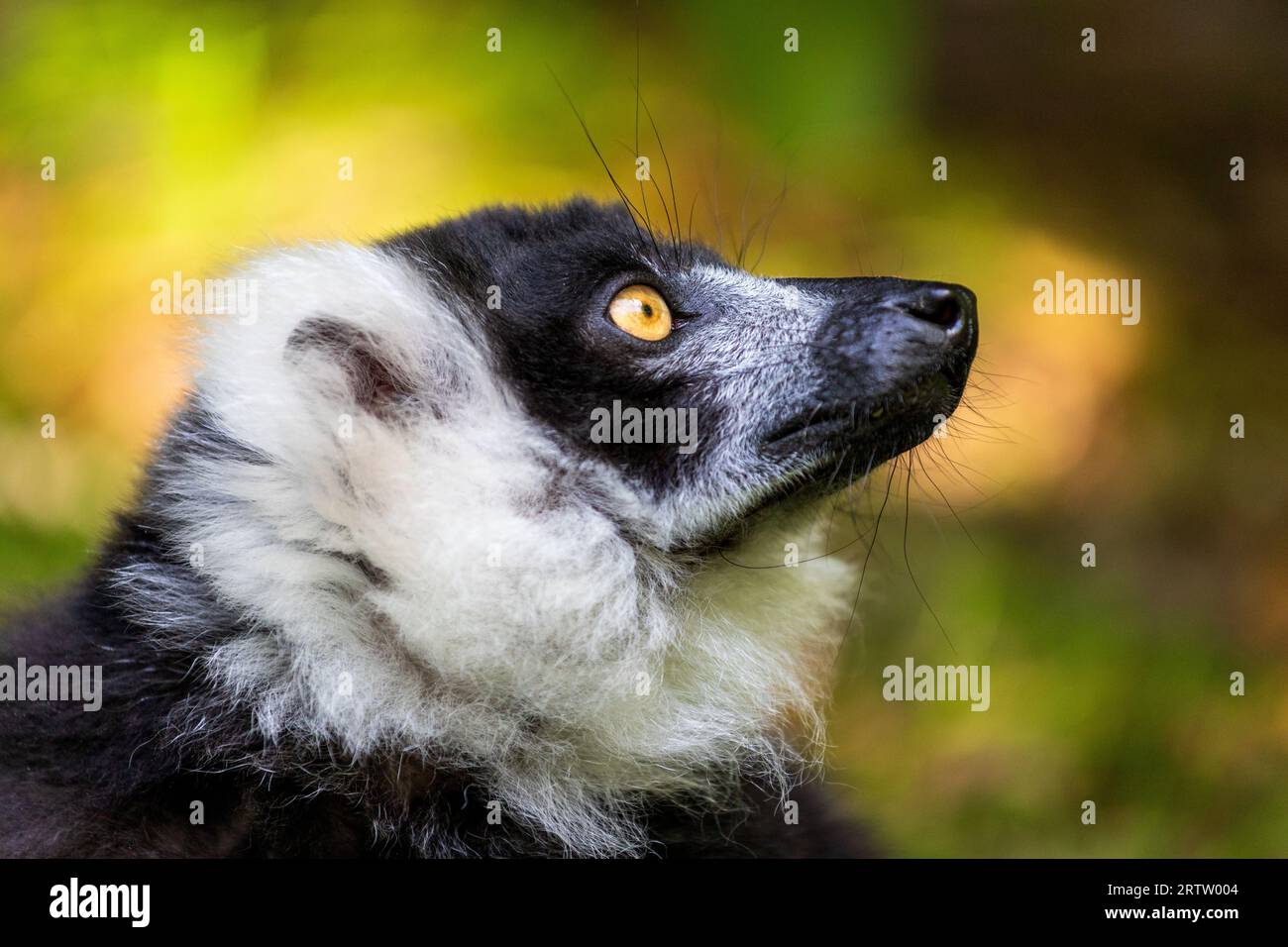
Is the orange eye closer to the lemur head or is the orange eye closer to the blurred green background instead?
the lemur head

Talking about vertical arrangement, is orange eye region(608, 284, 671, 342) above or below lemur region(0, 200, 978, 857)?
above

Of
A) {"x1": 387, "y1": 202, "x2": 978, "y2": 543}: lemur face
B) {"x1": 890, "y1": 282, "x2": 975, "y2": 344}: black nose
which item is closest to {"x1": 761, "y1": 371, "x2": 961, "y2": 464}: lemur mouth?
{"x1": 387, "y1": 202, "x2": 978, "y2": 543}: lemur face

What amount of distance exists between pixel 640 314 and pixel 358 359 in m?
0.87

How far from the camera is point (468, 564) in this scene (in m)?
3.37

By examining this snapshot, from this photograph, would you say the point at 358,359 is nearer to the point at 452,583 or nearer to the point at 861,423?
the point at 452,583

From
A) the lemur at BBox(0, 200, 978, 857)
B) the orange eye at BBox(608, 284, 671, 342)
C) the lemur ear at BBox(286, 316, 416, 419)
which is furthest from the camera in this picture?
the orange eye at BBox(608, 284, 671, 342)

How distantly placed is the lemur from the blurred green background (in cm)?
288

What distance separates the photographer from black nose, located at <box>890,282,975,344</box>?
368cm

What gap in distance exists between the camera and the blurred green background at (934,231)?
6.88m

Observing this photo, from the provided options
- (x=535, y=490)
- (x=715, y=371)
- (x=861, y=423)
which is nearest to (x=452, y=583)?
(x=535, y=490)

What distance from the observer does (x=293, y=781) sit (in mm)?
3334

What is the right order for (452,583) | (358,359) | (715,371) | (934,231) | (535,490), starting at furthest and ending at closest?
1. (934,231)
2. (715,371)
3. (358,359)
4. (535,490)
5. (452,583)

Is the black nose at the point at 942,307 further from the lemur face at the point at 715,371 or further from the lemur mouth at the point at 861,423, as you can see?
the lemur mouth at the point at 861,423
